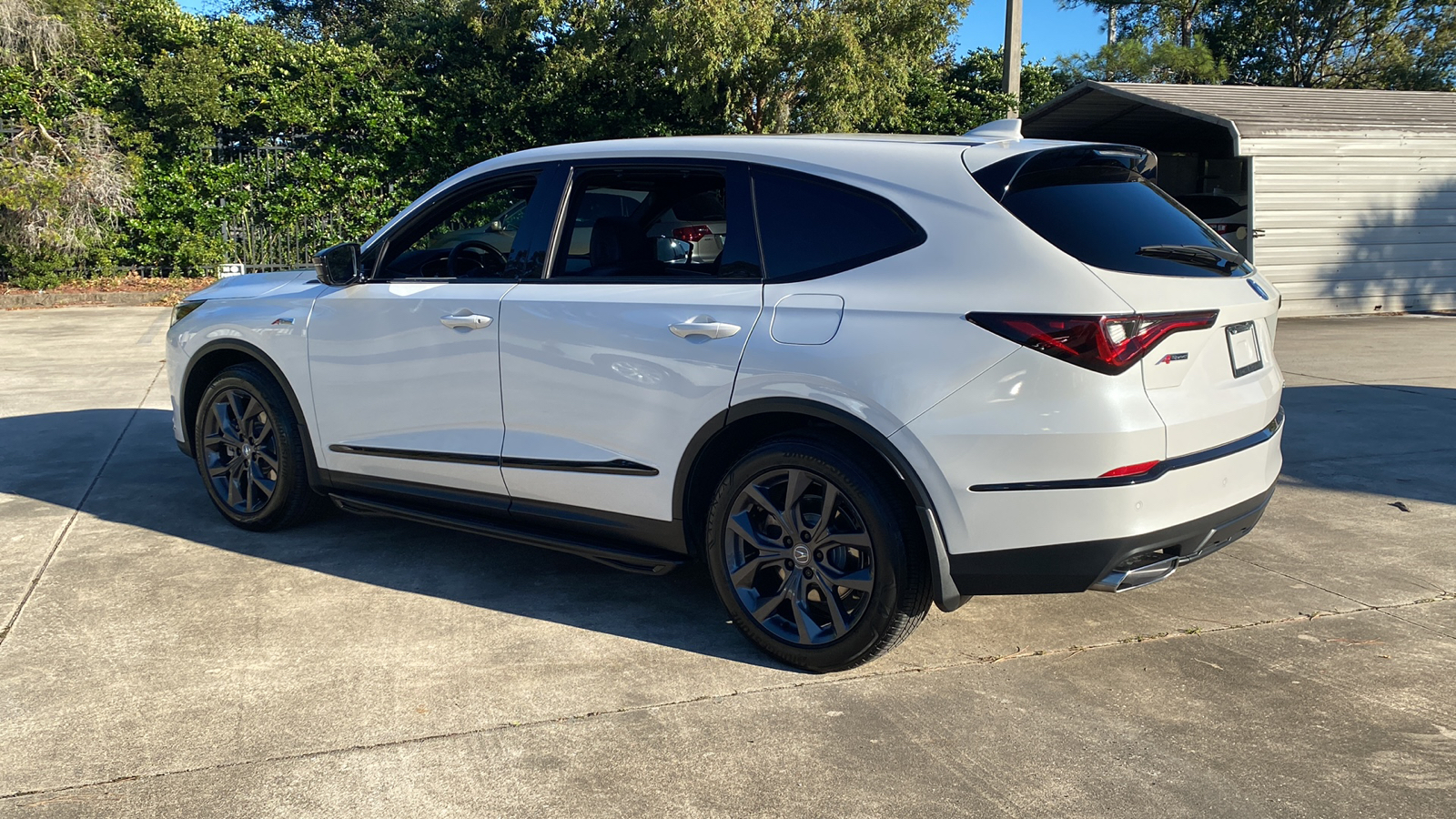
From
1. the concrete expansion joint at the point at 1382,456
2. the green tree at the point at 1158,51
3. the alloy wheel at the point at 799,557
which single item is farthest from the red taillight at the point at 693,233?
Answer: the green tree at the point at 1158,51

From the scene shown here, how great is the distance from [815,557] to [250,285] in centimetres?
332

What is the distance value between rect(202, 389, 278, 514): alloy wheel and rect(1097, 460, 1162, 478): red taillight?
3.68 meters

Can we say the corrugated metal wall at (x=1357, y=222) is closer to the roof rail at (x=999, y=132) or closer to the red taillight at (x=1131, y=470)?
the roof rail at (x=999, y=132)

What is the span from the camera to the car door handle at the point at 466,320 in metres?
4.47

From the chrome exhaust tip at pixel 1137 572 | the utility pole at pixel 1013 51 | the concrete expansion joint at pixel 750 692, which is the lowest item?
the concrete expansion joint at pixel 750 692

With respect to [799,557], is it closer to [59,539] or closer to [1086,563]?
[1086,563]

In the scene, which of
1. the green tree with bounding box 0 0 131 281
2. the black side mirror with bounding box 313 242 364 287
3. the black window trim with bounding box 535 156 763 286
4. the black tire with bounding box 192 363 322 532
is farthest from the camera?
the green tree with bounding box 0 0 131 281

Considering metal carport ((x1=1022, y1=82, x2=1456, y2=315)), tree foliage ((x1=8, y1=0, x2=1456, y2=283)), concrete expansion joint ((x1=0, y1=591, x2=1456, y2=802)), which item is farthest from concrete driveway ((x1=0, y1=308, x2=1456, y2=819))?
metal carport ((x1=1022, y1=82, x2=1456, y2=315))

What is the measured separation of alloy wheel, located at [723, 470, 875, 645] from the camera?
369cm

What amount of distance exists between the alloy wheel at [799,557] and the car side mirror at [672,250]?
0.88 m

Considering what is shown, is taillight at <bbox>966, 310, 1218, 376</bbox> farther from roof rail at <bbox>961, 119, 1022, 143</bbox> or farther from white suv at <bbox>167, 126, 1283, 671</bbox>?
roof rail at <bbox>961, 119, 1022, 143</bbox>

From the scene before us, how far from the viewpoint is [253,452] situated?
537 centimetres

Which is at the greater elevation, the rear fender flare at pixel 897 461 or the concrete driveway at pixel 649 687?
the rear fender flare at pixel 897 461

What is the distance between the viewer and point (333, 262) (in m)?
4.96
